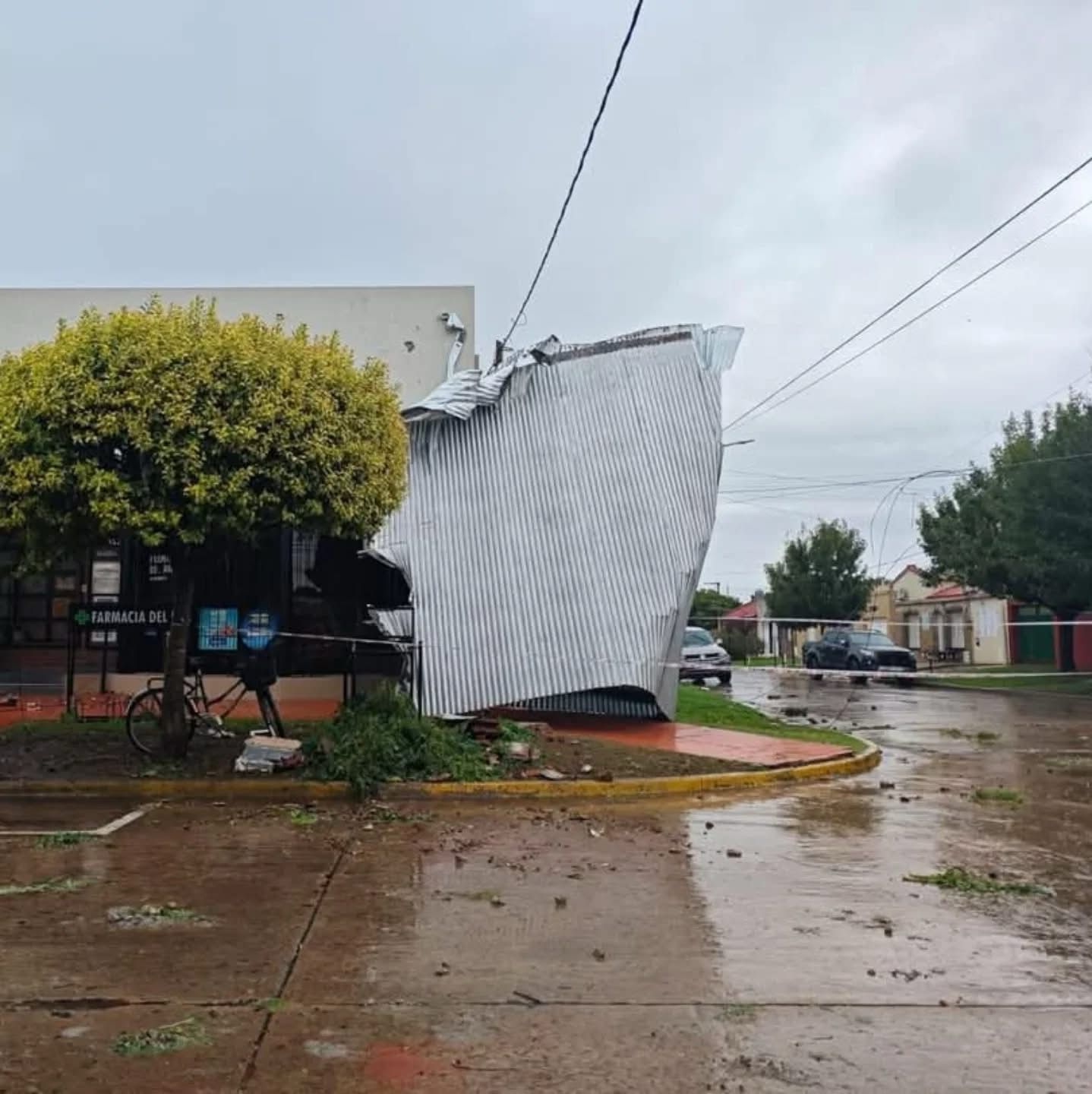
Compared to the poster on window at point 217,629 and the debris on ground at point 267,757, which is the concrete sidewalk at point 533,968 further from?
the poster on window at point 217,629

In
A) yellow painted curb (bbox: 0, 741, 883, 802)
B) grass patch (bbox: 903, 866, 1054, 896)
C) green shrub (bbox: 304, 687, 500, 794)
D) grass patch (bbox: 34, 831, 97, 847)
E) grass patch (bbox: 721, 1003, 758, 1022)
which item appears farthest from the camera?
green shrub (bbox: 304, 687, 500, 794)

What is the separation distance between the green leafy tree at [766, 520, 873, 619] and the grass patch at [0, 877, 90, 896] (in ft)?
150

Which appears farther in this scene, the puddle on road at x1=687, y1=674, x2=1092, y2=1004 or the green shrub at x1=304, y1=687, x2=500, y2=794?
the green shrub at x1=304, y1=687, x2=500, y2=794

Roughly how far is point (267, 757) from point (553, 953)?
6.17 m

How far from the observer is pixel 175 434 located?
1029 centimetres

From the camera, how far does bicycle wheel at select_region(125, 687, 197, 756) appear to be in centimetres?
1204

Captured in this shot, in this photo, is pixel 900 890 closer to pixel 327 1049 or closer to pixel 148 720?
pixel 327 1049

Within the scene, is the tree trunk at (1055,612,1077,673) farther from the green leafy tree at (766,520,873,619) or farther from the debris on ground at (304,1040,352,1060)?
the debris on ground at (304,1040,352,1060)

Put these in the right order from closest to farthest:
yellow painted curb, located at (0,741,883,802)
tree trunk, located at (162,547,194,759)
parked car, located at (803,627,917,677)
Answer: yellow painted curb, located at (0,741,883,802)
tree trunk, located at (162,547,194,759)
parked car, located at (803,627,917,677)

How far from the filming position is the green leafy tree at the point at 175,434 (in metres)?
10.2

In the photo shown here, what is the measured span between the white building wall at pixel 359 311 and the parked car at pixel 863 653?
50.2ft

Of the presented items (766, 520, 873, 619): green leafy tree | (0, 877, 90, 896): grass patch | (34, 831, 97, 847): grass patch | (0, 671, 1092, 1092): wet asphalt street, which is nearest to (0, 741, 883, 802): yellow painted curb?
(0, 671, 1092, 1092): wet asphalt street

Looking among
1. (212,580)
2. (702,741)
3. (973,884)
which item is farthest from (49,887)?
(212,580)

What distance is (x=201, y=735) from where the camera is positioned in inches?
509
